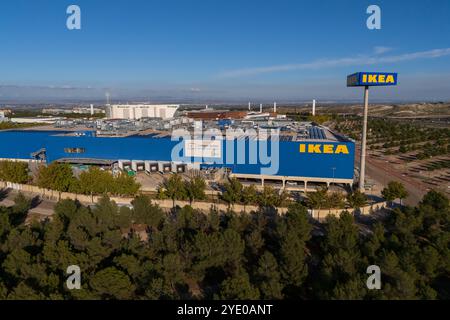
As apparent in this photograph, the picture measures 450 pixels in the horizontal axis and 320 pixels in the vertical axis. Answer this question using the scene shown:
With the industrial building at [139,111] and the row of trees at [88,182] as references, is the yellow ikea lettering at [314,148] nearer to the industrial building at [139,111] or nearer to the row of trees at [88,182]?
the row of trees at [88,182]

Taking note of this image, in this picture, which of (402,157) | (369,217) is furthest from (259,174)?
(402,157)

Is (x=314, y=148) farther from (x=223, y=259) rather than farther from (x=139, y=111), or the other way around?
(x=139, y=111)

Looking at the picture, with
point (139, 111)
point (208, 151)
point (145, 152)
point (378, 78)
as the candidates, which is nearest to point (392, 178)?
point (378, 78)

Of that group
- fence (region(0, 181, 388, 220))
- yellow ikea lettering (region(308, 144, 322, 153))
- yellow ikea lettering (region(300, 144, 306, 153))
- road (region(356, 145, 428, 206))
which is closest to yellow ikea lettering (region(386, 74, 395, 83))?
yellow ikea lettering (region(308, 144, 322, 153))

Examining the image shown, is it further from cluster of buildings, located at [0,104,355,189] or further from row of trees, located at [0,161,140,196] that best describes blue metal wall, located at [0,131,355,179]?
row of trees, located at [0,161,140,196]

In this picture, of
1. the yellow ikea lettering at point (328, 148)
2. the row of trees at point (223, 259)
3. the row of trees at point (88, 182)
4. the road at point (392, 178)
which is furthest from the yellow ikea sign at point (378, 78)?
the row of trees at point (88, 182)
